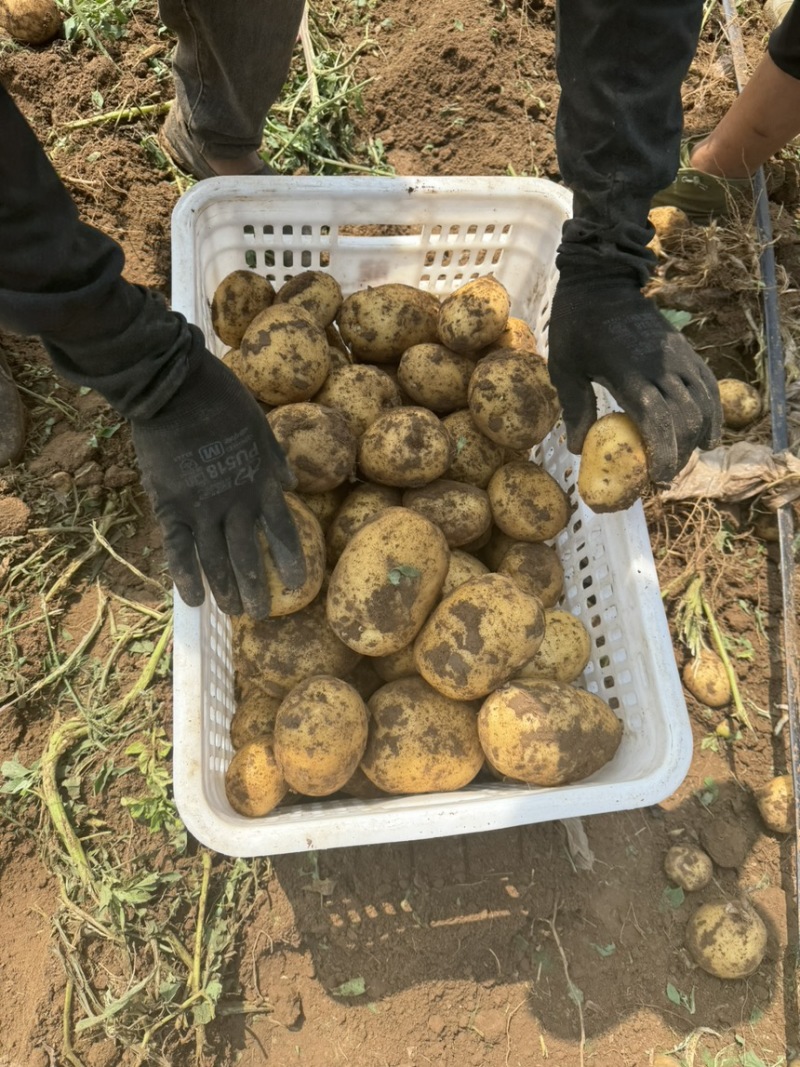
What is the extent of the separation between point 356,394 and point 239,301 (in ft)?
1.53

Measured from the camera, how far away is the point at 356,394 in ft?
6.39

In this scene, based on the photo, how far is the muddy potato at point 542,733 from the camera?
1485 mm

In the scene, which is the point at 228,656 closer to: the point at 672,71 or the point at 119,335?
the point at 119,335

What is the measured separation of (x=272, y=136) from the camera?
293 cm

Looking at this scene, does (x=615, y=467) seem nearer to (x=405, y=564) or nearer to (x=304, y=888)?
(x=405, y=564)

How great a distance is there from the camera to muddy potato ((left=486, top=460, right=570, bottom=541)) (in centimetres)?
186

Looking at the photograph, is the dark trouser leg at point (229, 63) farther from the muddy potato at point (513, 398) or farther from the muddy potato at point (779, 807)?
the muddy potato at point (779, 807)

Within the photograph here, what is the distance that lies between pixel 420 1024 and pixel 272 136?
3375mm

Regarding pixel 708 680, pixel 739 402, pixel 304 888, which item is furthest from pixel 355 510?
pixel 739 402

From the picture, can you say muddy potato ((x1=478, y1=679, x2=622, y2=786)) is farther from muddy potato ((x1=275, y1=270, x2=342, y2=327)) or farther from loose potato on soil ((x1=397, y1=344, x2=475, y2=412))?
muddy potato ((x1=275, y1=270, x2=342, y2=327))

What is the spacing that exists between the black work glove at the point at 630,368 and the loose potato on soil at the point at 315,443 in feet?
1.97

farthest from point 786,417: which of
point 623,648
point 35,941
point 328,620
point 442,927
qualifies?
point 35,941

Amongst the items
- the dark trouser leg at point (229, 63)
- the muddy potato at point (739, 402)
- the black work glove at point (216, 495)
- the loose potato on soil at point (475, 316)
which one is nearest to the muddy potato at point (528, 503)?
the loose potato on soil at point (475, 316)

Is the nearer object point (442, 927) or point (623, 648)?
point (623, 648)
